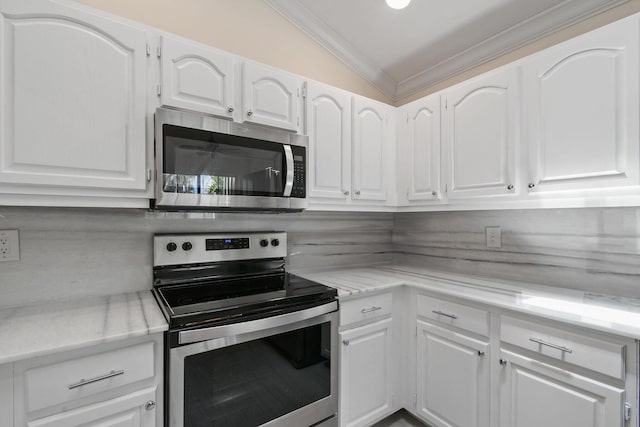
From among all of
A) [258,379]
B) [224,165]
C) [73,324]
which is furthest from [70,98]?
[258,379]

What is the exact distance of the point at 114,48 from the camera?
1.21 meters

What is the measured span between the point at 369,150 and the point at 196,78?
113 cm

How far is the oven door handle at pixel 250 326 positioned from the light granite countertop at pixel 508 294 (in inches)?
7.0

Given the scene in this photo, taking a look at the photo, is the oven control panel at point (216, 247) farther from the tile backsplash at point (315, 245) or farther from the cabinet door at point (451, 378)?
the cabinet door at point (451, 378)

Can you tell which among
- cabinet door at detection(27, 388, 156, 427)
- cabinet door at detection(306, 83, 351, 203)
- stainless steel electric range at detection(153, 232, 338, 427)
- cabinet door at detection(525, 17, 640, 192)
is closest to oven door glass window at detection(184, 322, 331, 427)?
stainless steel electric range at detection(153, 232, 338, 427)

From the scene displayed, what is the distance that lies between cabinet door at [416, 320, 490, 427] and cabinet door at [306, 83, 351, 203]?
0.96 metres

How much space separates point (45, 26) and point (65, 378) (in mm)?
1223

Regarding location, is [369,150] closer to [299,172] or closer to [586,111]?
[299,172]

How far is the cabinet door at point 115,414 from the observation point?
3.08 feet

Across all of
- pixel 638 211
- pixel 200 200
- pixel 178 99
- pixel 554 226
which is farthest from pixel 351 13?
pixel 638 211

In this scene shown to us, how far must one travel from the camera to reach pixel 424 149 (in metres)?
2.02

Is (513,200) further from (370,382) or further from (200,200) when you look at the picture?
(200,200)

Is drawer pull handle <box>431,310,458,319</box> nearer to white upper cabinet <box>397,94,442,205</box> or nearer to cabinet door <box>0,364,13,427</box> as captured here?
white upper cabinet <box>397,94,442,205</box>

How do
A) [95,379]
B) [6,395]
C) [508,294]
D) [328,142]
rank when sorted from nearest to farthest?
[6,395] < [95,379] < [508,294] < [328,142]
